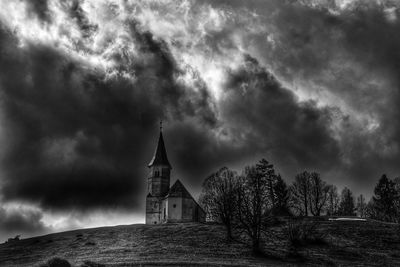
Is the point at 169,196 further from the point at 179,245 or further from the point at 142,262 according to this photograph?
the point at 142,262

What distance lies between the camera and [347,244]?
63656mm

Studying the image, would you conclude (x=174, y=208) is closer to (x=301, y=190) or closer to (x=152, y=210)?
(x=152, y=210)

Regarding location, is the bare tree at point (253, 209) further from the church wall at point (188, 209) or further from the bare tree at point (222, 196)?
the church wall at point (188, 209)

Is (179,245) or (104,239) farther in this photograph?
(104,239)

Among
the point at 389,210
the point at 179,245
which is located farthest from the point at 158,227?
the point at 389,210

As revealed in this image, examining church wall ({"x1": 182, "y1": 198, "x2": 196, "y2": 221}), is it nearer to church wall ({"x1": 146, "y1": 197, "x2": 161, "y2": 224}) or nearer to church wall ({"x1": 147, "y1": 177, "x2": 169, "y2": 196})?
church wall ({"x1": 146, "y1": 197, "x2": 161, "y2": 224})

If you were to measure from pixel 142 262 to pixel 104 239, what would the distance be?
→ 25.4 metres

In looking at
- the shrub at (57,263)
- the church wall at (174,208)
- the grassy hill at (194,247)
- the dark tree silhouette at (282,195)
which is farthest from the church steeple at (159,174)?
the shrub at (57,263)

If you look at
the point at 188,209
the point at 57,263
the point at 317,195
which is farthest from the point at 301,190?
the point at 57,263

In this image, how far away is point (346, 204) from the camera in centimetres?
11125

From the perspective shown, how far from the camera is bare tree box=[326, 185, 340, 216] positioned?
106875 mm

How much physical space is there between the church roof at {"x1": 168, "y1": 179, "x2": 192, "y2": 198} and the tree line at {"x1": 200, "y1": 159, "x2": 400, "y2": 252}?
14.9 meters

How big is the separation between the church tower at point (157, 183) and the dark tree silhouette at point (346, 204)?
1547 inches

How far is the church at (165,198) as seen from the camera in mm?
98125
